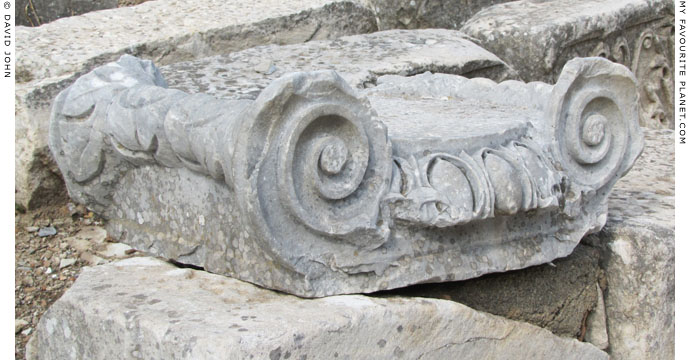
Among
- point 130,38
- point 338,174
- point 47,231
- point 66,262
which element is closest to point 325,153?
point 338,174

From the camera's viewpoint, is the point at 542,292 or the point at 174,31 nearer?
the point at 542,292

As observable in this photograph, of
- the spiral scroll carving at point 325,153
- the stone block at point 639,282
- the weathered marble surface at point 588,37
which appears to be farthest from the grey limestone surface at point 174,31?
the stone block at point 639,282

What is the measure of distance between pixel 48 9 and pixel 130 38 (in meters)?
0.91

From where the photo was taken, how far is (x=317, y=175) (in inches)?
74.1

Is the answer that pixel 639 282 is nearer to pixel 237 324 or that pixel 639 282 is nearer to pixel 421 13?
pixel 237 324

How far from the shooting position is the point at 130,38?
3314mm

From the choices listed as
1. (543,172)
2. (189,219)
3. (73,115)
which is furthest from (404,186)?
(73,115)

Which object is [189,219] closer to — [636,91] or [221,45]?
[636,91]

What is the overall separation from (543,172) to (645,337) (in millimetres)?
708

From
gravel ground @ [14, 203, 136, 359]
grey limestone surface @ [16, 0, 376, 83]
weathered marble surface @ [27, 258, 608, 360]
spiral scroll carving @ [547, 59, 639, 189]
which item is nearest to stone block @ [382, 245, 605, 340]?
weathered marble surface @ [27, 258, 608, 360]

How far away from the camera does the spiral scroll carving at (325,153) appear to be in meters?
1.83

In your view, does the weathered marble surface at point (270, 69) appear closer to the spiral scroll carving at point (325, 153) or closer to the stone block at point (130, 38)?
the stone block at point (130, 38)

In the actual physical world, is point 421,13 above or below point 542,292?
above

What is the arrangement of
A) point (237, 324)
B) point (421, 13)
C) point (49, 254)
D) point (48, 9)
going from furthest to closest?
point (421, 13)
point (48, 9)
point (49, 254)
point (237, 324)
